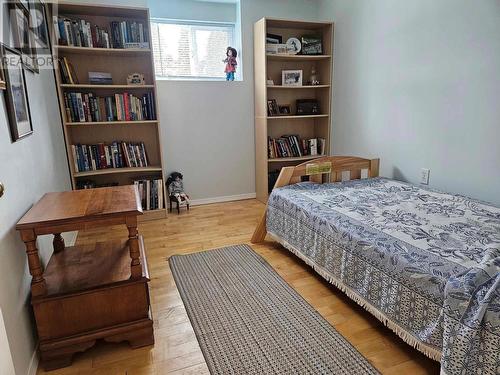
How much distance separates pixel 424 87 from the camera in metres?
2.48

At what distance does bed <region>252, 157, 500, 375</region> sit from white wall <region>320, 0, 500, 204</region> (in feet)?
1.04

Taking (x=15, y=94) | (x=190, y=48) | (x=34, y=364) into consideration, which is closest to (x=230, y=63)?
(x=190, y=48)

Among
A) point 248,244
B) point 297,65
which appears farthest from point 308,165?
point 297,65

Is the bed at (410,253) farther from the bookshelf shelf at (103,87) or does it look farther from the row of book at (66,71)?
the row of book at (66,71)

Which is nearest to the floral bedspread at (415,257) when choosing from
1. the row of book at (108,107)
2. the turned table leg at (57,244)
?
the turned table leg at (57,244)

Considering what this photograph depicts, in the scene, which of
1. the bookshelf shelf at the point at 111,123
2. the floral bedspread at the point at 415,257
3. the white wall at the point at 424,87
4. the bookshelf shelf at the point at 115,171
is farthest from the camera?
the bookshelf shelf at the point at 115,171

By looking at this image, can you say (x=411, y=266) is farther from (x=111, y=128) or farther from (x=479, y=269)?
(x=111, y=128)

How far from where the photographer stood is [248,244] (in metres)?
2.65

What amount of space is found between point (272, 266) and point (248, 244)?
0.42m

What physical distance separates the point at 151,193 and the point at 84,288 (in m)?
1.90

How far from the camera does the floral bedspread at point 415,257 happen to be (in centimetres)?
107

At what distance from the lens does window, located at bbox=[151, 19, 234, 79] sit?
3.42 m

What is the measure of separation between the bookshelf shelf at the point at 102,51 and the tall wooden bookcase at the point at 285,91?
1.19m

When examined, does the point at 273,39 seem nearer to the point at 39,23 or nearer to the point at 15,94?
the point at 39,23
